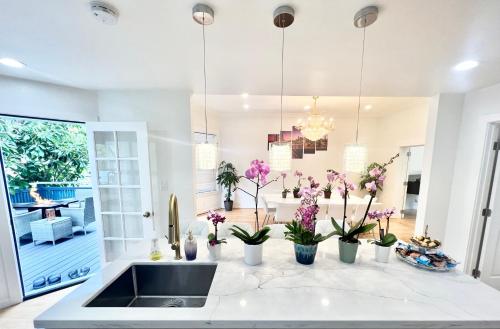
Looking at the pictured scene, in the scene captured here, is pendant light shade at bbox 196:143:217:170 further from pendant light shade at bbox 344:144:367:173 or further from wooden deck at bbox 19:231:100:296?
wooden deck at bbox 19:231:100:296

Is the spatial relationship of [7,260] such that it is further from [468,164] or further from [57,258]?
[468,164]

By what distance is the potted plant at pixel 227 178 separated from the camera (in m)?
4.94

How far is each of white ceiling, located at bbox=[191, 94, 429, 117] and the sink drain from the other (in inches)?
114

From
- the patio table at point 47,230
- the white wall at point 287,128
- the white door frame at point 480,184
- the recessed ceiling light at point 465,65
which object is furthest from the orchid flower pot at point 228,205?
the recessed ceiling light at point 465,65

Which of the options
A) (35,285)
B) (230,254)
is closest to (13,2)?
(230,254)

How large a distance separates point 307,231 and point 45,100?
9.91 feet

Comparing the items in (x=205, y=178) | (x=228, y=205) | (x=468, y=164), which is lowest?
(x=228, y=205)

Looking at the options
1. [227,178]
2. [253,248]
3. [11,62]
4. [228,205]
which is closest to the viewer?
[253,248]

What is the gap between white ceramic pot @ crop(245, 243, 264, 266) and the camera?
112cm

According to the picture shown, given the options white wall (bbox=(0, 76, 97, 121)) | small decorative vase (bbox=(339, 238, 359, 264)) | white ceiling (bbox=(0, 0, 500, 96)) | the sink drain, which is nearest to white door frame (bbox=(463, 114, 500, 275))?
white ceiling (bbox=(0, 0, 500, 96))

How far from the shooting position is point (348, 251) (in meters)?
1.15

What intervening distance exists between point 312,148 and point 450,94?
9.90 ft

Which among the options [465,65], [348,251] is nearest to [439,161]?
[465,65]

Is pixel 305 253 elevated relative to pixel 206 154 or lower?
lower
